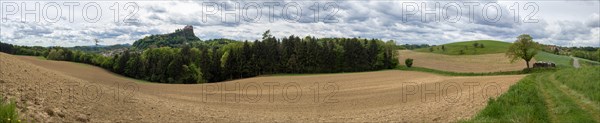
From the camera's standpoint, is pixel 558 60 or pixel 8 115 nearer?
pixel 8 115

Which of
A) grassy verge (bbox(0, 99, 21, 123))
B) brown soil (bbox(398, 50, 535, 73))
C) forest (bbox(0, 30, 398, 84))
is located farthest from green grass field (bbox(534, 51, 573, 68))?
grassy verge (bbox(0, 99, 21, 123))

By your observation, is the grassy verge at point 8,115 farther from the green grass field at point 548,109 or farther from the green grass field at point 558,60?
the green grass field at point 558,60

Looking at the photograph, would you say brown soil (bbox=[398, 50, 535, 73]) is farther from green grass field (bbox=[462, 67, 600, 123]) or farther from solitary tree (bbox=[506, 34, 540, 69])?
green grass field (bbox=[462, 67, 600, 123])

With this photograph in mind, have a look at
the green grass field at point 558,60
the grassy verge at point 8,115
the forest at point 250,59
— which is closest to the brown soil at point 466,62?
the green grass field at point 558,60

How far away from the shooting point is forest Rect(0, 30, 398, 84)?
91188 mm

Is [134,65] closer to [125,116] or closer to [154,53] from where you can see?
[154,53]

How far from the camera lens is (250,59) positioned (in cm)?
9106

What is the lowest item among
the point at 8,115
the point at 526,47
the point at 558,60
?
the point at 8,115

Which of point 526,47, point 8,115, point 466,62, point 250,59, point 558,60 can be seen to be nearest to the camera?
point 8,115

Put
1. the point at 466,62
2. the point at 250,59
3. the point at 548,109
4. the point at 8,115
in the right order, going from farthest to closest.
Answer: the point at 466,62 < the point at 250,59 < the point at 548,109 < the point at 8,115

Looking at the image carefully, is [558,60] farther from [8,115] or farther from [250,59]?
[8,115]

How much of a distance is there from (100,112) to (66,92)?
3.12 metres

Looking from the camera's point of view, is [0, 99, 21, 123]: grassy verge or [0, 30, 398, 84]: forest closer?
[0, 99, 21, 123]: grassy verge

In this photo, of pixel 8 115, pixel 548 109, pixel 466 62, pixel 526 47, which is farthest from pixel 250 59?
pixel 8 115
